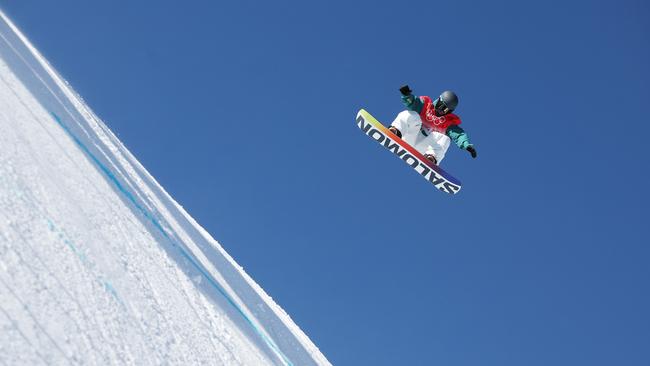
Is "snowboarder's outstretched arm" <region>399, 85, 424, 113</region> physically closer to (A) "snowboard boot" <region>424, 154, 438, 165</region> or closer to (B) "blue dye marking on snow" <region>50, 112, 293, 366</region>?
(A) "snowboard boot" <region>424, 154, 438, 165</region>

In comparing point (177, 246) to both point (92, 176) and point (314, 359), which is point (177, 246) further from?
point (314, 359)

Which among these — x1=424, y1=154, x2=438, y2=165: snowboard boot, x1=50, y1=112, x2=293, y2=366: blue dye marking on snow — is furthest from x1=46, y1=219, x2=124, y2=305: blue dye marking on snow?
x1=424, y1=154, x2=438, y2=165: snowboard boot

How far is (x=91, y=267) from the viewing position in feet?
13.0

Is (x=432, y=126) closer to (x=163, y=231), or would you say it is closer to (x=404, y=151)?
(x=404, y=151)

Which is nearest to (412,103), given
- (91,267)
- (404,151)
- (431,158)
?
(404,151)

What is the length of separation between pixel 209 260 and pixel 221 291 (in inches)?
49.6

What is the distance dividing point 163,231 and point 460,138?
15.0 ft

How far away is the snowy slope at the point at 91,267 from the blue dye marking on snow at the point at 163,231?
16 mm

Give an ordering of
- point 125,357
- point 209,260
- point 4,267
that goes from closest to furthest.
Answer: point 4,267, point 125,357, point 209,260

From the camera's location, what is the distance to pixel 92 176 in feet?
18.3

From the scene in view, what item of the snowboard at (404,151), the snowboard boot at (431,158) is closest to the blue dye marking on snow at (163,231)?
the snowboard at (404,151)

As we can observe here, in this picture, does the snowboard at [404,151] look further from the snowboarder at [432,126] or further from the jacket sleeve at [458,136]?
the jacket sleeve at [458,136]

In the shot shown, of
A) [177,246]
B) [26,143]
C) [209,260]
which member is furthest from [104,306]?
[209,260]

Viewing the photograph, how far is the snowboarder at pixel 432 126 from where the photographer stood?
960 cm
